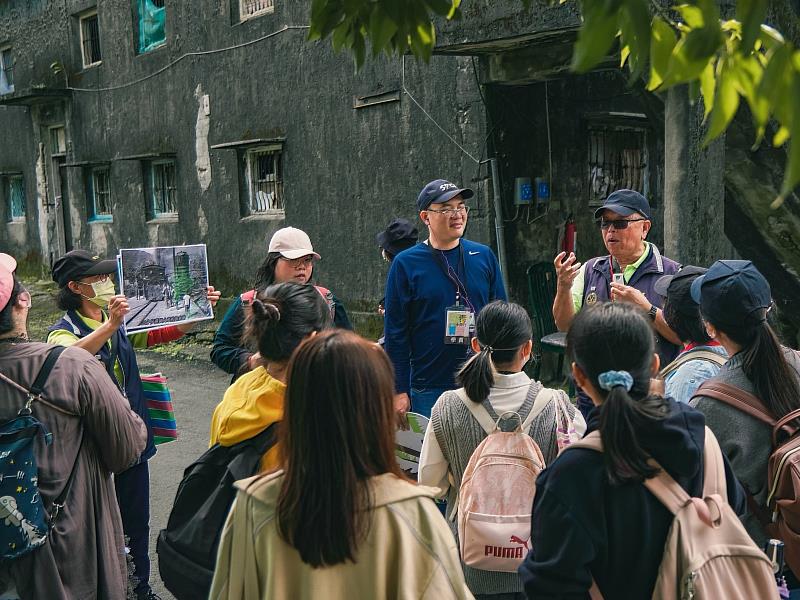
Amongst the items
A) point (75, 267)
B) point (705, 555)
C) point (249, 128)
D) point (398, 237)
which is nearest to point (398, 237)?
point (398, 237)

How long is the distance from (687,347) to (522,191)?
5874mm

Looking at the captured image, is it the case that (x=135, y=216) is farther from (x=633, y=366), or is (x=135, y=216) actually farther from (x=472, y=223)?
(x=633, y=366)

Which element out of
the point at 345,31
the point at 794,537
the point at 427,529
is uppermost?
the point at 345,31

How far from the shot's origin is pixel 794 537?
2338 mm

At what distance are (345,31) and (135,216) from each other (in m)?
13.9

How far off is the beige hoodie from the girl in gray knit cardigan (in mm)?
903

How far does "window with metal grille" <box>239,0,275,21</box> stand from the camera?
1177 cm

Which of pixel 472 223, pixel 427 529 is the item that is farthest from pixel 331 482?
pixel 472 223

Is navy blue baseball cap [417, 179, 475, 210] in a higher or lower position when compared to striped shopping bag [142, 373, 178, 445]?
higher

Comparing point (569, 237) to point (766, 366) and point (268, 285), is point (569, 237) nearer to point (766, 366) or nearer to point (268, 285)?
point (268, 285)

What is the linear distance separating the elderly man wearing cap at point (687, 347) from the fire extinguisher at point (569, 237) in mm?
5922

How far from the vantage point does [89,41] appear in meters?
16.5

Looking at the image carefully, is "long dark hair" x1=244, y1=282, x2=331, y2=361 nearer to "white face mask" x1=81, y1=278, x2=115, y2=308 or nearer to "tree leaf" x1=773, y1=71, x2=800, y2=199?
"white face mask" x1=81, y1=278, x2=115, y2=308

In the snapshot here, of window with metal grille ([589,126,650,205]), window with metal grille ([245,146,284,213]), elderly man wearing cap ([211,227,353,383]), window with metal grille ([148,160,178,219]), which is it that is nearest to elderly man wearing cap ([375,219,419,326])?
elderly man wearing cap ([211,227,353,383])
